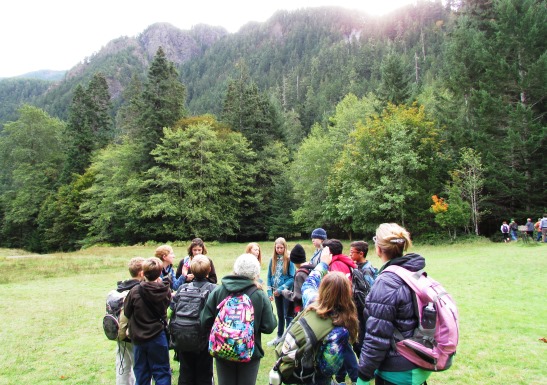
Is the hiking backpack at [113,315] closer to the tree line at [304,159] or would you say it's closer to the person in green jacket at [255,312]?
the person in green jacket at [255,312]

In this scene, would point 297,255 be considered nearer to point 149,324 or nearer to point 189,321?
point 189,321

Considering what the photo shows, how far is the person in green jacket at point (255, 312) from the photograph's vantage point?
158 inches

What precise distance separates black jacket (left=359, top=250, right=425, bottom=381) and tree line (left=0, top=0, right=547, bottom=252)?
2748 centimetres

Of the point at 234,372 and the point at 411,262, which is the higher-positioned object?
the point at 411,262

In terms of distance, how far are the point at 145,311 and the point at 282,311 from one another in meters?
3.38

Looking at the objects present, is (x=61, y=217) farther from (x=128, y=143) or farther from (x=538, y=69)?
(x=538, y=69)

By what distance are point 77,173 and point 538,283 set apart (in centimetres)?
5297

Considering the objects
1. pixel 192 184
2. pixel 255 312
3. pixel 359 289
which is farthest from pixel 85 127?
pixel 255 312

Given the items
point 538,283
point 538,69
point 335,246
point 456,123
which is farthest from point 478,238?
point 335,246

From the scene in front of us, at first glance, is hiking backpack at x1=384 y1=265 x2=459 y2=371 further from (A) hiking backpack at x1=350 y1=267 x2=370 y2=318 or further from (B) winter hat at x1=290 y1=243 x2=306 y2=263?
(B) winter hat at x1=290 y1=243 x2=306 y2=263

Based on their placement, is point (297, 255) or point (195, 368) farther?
point (297, 255)

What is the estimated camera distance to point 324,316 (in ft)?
11.5

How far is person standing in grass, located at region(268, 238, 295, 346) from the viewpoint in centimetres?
698

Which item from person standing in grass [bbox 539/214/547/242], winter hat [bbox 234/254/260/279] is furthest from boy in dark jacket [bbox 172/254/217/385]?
person standing in grass [bbox 539/214/547/242]
